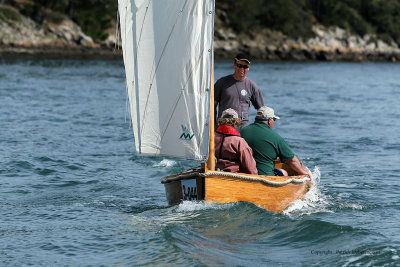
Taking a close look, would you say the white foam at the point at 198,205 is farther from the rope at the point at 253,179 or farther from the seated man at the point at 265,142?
the seated man at the point at 265,142

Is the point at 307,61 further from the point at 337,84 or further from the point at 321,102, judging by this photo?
the point at 321,102

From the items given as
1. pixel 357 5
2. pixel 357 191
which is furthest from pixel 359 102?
pixel 357 5

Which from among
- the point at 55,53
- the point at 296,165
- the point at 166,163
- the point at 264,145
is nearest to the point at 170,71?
the point at 264,145

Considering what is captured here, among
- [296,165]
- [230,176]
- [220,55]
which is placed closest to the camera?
[230,176]

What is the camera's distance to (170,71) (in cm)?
1001

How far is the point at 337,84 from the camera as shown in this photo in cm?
4556

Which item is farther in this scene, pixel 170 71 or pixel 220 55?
pixel 220 55

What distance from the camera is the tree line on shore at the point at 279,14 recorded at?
73.9 meters

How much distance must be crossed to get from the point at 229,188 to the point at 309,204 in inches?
93.9

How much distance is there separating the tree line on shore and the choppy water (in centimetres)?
4965

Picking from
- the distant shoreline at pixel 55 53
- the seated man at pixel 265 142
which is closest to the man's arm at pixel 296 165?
the seated man at pixel 265 142

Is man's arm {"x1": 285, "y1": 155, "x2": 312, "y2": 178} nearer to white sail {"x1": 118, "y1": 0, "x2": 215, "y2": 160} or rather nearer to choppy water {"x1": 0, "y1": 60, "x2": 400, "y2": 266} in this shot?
choppy water {"x1": 0, "y1": 60, "x2": 400, "y2": 266}

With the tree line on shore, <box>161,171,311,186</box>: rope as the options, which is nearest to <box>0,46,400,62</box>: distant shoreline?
the tree line on shore

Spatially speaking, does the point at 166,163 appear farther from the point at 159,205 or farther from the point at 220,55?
the point at 220,55
